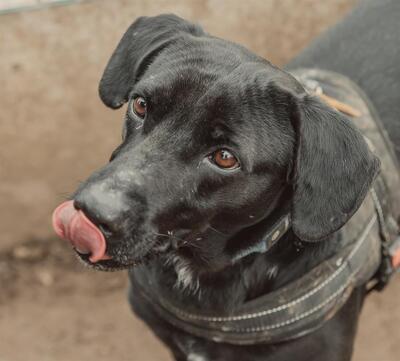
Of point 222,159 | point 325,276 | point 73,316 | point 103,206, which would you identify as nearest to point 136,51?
point 222,159

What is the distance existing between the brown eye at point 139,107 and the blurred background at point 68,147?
1.26 m

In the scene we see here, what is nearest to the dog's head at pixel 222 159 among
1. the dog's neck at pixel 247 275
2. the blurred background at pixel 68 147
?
the dog's neck at pixel 247 275

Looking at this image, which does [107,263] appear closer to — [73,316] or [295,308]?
[295,308]

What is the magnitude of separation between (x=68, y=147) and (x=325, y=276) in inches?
69.8

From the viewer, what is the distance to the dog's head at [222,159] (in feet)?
6.98

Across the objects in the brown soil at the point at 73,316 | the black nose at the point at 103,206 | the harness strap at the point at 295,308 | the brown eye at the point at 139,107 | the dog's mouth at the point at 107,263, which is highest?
the brown eye at the point at 139,107

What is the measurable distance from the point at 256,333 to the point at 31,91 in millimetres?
1717

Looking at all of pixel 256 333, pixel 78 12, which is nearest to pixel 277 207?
pixel 256 333

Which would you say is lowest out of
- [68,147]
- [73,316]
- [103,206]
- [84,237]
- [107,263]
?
[73,316]

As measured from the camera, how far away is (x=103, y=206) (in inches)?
77.8

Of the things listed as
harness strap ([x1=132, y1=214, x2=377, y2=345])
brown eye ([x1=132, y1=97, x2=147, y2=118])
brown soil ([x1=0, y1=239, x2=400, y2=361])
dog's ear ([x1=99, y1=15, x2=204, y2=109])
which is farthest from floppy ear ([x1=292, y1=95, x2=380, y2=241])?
brown soil ([x1=0, y1=239, x2=400, y2=361])

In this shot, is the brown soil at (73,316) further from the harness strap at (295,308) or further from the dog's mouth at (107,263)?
the dog's mouth at (107,263)

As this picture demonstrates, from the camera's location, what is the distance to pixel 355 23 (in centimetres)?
316

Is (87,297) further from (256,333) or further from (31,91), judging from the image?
(256,333)
